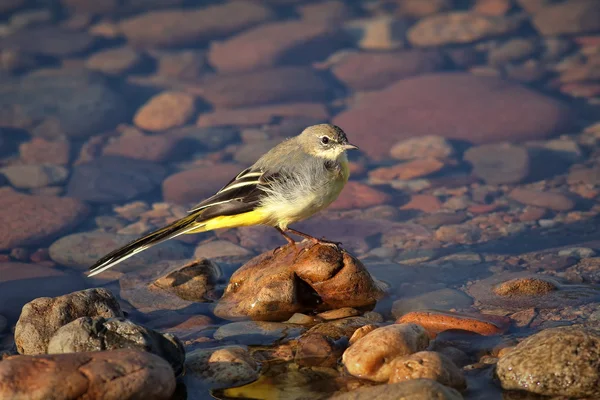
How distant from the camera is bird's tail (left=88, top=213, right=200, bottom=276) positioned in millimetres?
7312

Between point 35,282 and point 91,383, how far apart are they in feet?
14.3

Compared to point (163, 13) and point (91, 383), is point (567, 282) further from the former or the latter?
point (163, 13)

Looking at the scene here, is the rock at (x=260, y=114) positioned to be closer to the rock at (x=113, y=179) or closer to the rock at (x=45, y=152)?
the rock at (x=113, y=179)

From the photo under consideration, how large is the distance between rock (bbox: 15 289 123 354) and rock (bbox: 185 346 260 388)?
1094mm

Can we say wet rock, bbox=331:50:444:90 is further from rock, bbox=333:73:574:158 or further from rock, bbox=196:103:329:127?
rock, bbox=196:103:329:127

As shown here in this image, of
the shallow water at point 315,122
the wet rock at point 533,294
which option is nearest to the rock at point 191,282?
the shallow water at point 315,122

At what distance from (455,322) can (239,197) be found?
2655 mm

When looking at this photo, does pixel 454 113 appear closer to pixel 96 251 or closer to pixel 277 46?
pixel 277 46

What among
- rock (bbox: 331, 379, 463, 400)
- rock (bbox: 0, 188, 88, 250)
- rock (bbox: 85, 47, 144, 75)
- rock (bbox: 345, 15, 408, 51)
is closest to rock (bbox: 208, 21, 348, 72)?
rock (bbox: 345, 15, 408, 51)

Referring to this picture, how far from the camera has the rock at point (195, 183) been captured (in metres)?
12.3

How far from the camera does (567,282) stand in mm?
7984

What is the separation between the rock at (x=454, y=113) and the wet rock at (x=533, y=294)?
633 centimetres

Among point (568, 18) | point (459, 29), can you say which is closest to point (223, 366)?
point (459, 29)

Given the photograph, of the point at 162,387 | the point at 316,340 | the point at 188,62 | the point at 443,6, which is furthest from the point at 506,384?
the point at 443,6
